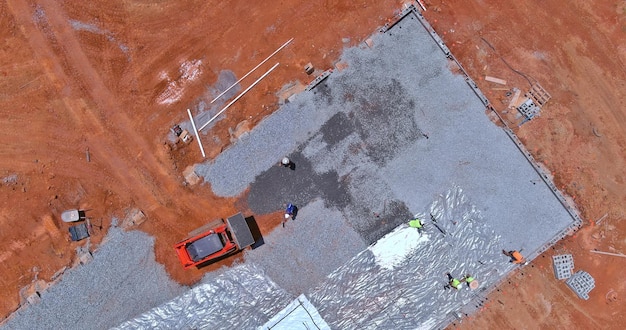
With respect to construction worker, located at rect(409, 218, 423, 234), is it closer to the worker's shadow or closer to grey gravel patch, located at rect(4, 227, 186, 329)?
the worker's shadow

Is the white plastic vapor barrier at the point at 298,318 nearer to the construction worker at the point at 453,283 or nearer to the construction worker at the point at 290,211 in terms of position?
the construction worker at the point at 290,211

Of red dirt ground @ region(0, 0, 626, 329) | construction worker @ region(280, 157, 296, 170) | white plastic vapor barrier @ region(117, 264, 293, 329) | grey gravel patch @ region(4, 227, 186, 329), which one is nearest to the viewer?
grey gravel patch @ region(4, 227, 186, 329)

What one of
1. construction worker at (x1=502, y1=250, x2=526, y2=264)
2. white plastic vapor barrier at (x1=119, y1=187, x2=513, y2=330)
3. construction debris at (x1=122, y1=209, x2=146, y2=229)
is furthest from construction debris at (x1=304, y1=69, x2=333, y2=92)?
construction worker at (x1=502, y1=250, x2=526, y2=264)

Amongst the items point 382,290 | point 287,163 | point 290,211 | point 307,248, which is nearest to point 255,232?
point 290,211

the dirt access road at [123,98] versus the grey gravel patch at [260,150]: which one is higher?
the dirt access road at [123,98]

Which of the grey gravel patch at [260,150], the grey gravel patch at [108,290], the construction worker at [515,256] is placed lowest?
the construction worker at [515,256]

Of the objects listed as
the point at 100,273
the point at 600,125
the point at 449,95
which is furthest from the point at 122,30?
the point at 600,125

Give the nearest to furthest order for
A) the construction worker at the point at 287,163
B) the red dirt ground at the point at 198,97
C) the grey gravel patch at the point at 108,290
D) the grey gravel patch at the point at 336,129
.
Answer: the grey gravel patch at the point at 108,290, the construction worker at the point at 287,163, the red dirt ground at the point at 198,97, the grey gravel patch at the point at 336,129

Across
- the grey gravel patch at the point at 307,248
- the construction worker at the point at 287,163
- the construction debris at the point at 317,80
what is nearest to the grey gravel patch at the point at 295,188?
the construction worker at the point at 287,163
